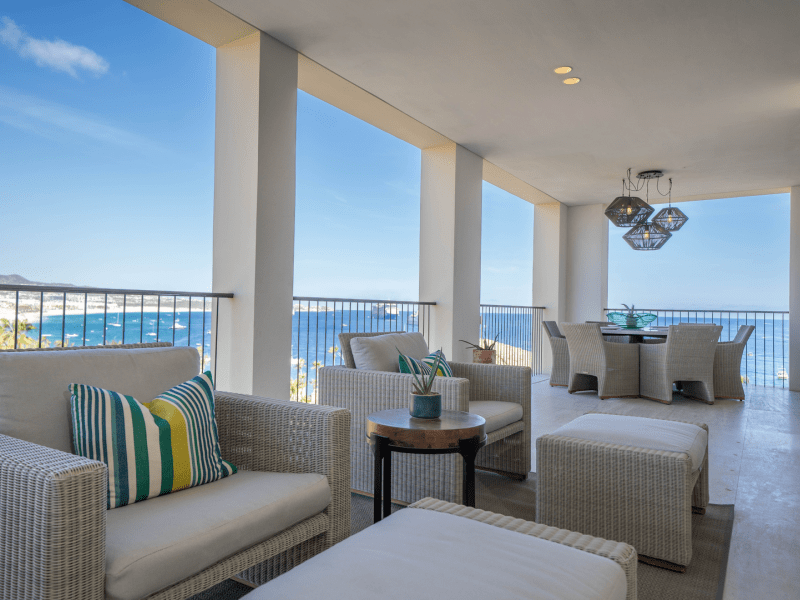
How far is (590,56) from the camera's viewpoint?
11.5 feet

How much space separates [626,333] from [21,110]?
13391 mm

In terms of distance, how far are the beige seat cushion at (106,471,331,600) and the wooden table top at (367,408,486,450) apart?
382 mm

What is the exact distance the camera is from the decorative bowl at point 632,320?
643 centimetres

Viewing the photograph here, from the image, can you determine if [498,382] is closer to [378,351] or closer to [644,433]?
[378,351]

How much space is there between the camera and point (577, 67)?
Answer: 3.65m

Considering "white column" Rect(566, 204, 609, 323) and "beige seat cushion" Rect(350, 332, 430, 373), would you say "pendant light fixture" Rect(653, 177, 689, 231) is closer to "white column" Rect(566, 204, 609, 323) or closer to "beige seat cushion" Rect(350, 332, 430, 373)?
"white column" Rect(566, 204, 609, 323)

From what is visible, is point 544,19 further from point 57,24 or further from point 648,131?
point 57,24

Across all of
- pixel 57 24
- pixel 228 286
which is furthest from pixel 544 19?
pixel 57 24

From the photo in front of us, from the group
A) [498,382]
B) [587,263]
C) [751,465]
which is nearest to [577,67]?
[498,382]

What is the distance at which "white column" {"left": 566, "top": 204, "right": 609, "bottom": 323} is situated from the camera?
8281mm

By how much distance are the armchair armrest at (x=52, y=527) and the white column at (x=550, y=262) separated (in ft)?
25.6

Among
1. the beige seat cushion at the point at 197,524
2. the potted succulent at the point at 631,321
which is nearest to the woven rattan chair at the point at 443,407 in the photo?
the beige seat cushion at the point at 197,524

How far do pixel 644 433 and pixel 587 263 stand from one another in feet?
21.6

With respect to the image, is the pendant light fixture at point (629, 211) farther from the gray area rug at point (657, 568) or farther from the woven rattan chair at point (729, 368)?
the gray area rug at point (657, 568)
